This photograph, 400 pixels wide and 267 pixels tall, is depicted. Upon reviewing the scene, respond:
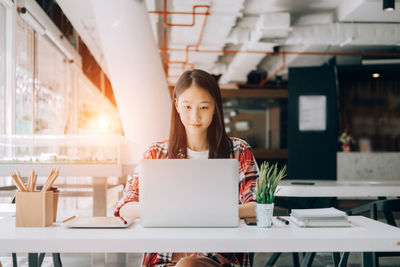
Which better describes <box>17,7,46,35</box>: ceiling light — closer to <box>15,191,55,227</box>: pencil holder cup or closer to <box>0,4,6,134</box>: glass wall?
<box>0,4,6,134</box>: glass wall

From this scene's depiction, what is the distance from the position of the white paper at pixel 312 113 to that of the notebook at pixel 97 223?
6.10m

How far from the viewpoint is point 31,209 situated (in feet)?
4.77

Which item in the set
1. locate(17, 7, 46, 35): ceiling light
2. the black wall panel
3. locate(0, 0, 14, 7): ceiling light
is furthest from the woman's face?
the black wall panel

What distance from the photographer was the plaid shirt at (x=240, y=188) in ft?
5.04

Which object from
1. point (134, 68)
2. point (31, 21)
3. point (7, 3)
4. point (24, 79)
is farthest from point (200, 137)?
point (31, 21)

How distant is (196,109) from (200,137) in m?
0.17

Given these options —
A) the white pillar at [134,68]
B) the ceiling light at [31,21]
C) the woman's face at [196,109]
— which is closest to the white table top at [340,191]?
the woman's face at [196,109]

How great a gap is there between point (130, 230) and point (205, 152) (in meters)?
0.64

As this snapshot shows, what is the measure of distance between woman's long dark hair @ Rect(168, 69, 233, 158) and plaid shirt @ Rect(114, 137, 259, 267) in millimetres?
51

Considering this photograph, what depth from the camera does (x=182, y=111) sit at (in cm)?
180

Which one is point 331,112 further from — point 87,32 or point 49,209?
point 49,209

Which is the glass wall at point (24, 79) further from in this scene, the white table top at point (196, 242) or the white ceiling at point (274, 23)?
the white table top at point (196, 242)

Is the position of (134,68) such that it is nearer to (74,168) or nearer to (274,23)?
(74,168)

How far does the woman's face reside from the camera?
5.84 feet
